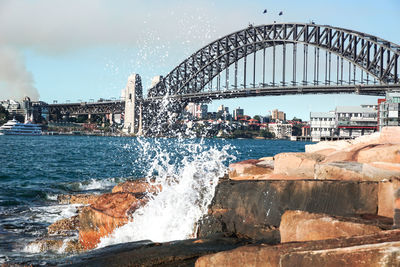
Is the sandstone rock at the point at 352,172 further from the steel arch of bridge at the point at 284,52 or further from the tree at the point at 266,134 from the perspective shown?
the tree at the point at 266,134

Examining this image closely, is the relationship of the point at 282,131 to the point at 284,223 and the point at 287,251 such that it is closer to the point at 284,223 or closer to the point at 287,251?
the point at 284,223

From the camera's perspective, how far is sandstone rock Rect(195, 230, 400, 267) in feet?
8.57

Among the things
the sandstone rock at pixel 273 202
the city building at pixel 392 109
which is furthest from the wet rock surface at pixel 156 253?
the city building at pixel 392 109

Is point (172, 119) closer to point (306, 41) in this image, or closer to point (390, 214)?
point (306, 41)

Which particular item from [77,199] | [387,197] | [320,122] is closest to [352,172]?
[387,197]

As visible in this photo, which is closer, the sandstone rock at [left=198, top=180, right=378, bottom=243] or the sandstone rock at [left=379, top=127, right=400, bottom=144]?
the sandstone rock at [left=198, top=180, right=378, bottom=243]

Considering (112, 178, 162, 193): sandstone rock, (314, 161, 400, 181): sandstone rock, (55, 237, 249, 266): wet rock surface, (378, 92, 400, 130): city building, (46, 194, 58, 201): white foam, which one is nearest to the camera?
(55, 237, 249, 266): wet rock surface

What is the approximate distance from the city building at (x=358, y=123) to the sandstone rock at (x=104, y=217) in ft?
252

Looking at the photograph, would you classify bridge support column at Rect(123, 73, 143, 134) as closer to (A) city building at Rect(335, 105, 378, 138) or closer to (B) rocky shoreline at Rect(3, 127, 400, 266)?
(A) city building at Rect(335, 105, 378, 138)

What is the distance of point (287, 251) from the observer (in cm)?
279

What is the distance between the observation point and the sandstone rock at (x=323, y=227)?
10.7 ft

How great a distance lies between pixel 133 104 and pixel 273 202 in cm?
8358

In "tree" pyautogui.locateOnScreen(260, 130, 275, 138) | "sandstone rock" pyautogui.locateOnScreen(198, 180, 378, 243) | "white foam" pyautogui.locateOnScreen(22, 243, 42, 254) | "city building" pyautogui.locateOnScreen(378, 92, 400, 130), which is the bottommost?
"tree" pyautogui.locateOnScreen(260, 130, 275, 138)

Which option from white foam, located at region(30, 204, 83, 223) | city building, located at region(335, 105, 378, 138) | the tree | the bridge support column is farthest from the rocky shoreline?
the tree
